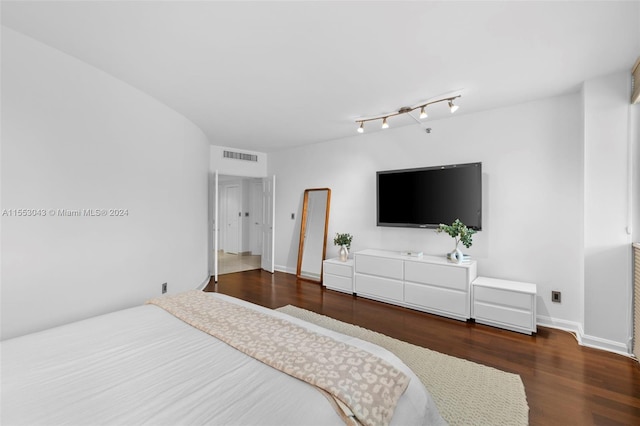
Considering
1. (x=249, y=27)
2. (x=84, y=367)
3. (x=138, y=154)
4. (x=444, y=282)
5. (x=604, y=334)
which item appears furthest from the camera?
(x=444, y=282)

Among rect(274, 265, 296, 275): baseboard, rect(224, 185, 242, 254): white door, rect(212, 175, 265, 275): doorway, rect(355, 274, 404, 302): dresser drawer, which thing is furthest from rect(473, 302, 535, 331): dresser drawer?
rect(224, 185, 242, 254): white door

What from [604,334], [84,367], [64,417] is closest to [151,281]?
[84,367]

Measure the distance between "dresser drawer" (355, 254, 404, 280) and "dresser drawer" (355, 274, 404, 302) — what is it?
0.07 m

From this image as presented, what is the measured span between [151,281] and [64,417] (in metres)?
2.44

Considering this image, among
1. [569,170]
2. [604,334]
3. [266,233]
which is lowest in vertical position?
[604,334]

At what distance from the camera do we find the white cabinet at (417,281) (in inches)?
133

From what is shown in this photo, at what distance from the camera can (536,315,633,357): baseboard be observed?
8.51ft

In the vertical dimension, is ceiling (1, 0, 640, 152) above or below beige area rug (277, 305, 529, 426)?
above

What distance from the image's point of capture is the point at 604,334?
105 inches

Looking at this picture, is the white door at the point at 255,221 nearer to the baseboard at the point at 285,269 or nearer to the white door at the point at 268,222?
the white door at the point at 268,222

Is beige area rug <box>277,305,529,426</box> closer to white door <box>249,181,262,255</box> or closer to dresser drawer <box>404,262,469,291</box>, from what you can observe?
dresser drawer <box>404,262,469,291</box>

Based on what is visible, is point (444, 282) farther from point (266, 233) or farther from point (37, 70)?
point (37, 70)

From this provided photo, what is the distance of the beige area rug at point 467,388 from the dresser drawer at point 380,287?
1.17 metres

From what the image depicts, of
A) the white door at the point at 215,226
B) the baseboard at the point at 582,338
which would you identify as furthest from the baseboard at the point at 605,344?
the white door at the point at 215,226
